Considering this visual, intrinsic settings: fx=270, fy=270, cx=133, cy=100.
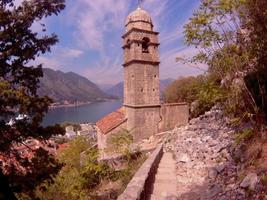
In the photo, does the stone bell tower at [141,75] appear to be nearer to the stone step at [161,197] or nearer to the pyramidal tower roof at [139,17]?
the pyramidal tower roof at [139,17]

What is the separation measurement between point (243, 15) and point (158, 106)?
1720cm

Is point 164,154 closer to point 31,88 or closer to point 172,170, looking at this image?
point 172,170

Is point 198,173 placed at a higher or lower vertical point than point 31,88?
lower

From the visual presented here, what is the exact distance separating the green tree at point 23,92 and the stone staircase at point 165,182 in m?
3.74

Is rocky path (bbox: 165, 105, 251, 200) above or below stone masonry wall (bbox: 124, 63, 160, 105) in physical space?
below

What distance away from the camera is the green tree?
27.0ft

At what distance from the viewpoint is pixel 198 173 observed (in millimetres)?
8375

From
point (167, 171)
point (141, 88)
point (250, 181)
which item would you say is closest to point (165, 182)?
point (167, 171)

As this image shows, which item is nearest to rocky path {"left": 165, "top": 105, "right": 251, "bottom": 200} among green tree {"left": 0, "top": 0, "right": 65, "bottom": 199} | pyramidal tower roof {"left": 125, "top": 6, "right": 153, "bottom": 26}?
green tree {"left": 0, "top": 0, "right": 65, "bottom": 199}

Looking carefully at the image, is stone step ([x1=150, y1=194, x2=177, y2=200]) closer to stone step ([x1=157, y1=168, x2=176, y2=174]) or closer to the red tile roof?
stone step ([x1=157, y1=168, x2=176, y2=174])

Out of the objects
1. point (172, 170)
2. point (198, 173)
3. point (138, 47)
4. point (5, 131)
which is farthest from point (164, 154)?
point (138, 47)

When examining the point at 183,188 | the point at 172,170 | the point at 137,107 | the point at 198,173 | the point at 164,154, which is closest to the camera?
the point at 183,188

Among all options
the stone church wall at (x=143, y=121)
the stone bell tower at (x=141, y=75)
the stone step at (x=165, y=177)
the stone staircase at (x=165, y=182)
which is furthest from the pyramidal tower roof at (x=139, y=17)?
the stone step at (x=165, y=177)

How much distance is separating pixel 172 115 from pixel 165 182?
16.6m
